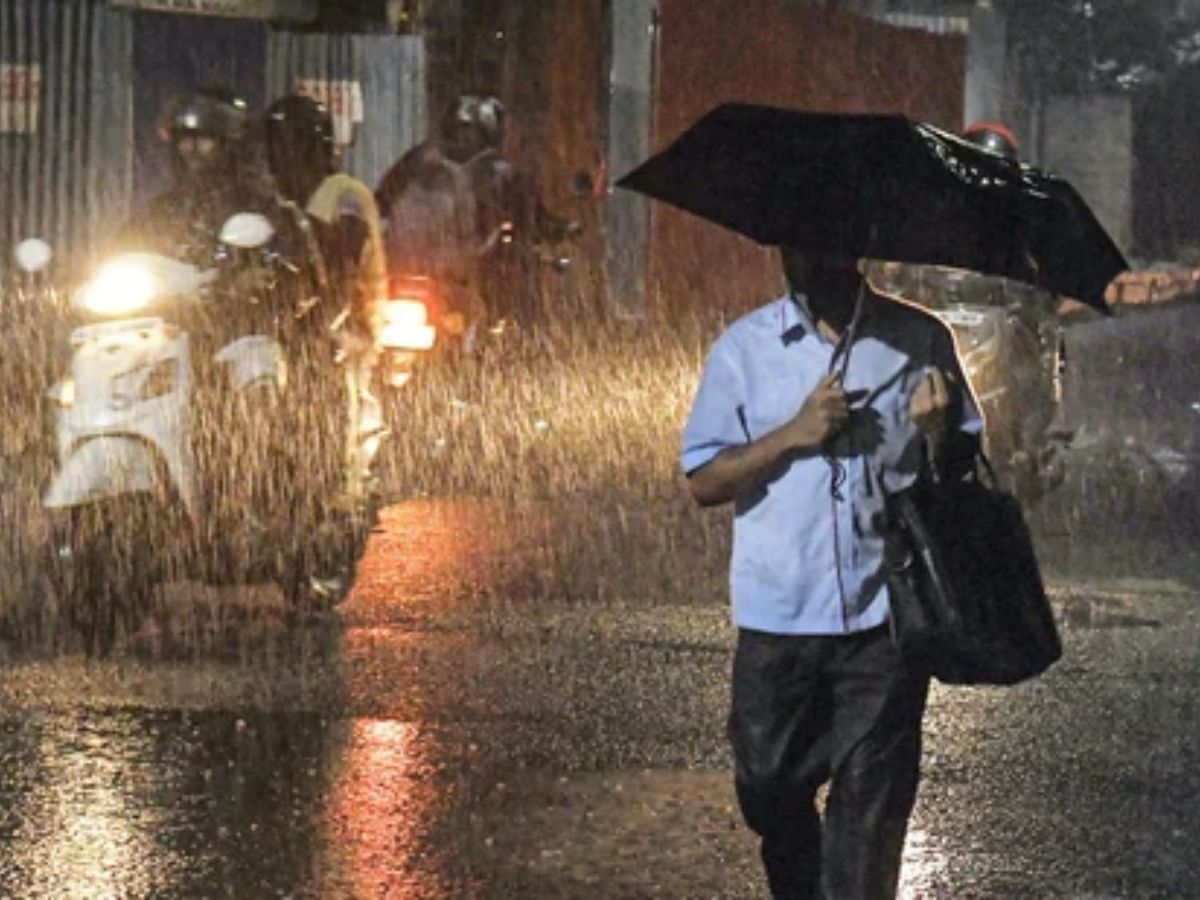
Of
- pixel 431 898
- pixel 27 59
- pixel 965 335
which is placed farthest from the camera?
pixel 27 59

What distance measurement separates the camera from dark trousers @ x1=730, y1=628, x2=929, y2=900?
16.7 ft

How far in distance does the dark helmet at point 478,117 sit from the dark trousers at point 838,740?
34.1 feet

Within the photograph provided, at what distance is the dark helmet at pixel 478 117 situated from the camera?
15.3 m

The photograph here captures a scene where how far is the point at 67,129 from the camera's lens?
21.0 metres

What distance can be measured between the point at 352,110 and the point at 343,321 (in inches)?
448

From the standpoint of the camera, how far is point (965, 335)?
1285 centimetres

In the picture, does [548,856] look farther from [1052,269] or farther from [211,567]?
[211,567]

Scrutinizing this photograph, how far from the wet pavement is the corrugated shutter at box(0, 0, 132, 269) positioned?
37.7ft

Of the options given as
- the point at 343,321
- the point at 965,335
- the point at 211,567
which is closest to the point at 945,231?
the point at 211,567

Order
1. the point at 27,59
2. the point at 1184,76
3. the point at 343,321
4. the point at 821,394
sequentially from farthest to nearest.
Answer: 1. the point at 1184,76
2. the point at 27,59
3. the point at 343,321
4. the point at 821,394

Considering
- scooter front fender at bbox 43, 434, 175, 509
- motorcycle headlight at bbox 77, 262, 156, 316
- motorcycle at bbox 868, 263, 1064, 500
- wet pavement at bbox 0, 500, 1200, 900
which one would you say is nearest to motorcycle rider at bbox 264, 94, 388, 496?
wet pavement at bbox 0, 500, 1200, 900

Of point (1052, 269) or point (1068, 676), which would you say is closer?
point (1052, 269)

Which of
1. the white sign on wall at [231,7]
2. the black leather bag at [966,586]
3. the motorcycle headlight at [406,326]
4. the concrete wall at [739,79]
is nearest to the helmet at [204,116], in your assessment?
the motorcycle headlight at [406,326]

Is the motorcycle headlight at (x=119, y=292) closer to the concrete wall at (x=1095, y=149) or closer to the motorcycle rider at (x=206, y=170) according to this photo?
the motorcycle rider at (x=206, y=170)
